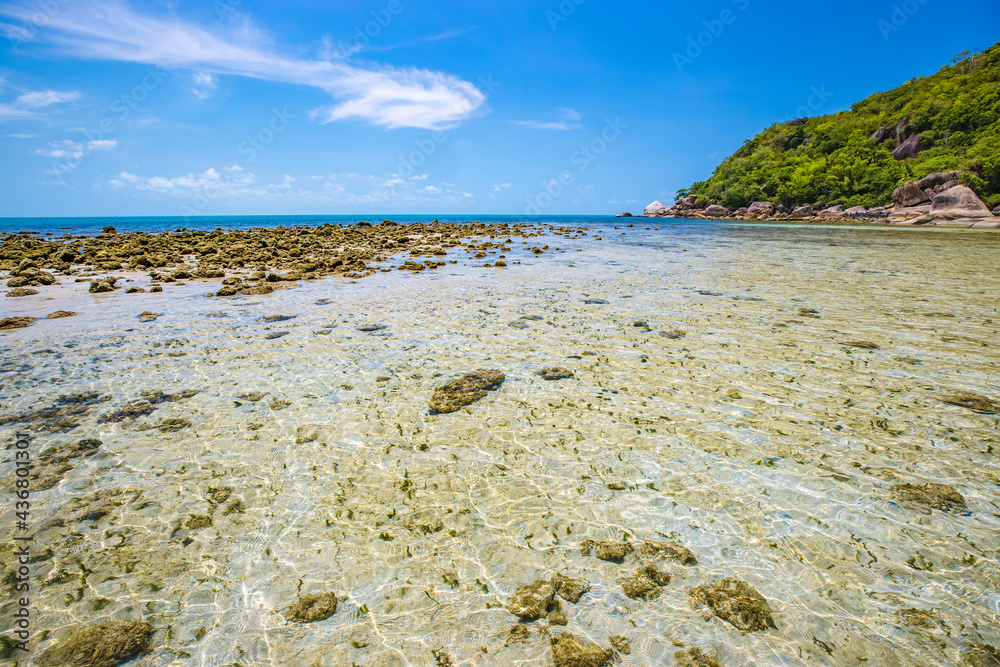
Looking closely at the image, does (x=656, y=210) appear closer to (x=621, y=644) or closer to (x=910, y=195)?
(x=910, y=195)

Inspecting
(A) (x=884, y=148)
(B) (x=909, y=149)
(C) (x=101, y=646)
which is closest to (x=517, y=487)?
(C) (x=101, y=646)

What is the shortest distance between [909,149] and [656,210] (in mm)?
69427

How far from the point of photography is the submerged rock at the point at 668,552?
3.64 metres

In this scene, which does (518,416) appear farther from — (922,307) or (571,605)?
(922,307)

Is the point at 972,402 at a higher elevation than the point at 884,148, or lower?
lower

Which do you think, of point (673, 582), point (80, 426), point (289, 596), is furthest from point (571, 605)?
point (80, 426)

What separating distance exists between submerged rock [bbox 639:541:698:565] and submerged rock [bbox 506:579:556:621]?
98cm

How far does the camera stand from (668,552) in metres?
3.71

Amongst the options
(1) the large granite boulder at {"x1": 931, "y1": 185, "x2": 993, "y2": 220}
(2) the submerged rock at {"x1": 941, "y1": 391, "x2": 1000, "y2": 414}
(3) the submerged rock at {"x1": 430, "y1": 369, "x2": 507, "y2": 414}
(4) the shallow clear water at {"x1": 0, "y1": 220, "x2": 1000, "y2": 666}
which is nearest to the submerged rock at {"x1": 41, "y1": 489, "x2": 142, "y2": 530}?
(4) the shallow clear water at {"x1": 0, "y1": 220, "x2": 1000, "y2": 666}

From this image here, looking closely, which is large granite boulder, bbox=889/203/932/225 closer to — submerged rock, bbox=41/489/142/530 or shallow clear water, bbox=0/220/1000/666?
shallow clear water, bbox=0/220/1000/666

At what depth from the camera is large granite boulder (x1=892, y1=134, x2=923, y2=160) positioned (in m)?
79.9

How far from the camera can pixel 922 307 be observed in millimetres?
11789

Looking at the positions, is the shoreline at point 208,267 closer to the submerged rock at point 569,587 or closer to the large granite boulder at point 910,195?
the submerged rock at point 569,587

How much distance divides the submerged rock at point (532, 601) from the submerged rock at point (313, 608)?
4.67 feet
